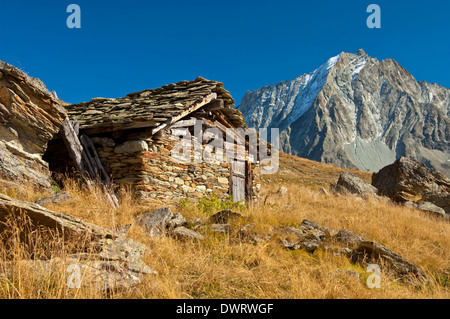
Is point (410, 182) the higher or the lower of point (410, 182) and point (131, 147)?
the lower

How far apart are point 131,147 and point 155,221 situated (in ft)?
9.60

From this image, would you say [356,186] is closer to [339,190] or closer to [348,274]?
[339,190]

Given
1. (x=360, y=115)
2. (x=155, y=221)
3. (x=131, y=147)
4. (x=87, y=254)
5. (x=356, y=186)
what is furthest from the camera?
(x=360, y=115)

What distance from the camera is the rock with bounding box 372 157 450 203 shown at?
13.8m

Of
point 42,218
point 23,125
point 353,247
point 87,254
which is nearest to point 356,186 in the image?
point 353,247

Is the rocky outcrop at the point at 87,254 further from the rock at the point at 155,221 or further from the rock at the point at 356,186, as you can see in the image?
the rock at the point at 356,186

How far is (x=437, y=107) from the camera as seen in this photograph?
132 metres

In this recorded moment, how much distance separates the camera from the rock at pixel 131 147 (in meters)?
7.42

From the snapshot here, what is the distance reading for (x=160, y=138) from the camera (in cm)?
793

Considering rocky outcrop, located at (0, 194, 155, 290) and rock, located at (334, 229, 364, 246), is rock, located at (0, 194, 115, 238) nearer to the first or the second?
rocky outcrop, located at (0, 194, 155, 290)

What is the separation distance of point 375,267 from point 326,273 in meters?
1.20

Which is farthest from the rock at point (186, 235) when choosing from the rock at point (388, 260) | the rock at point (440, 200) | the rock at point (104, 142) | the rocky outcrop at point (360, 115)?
the rocky outcrop at point (360, 115)

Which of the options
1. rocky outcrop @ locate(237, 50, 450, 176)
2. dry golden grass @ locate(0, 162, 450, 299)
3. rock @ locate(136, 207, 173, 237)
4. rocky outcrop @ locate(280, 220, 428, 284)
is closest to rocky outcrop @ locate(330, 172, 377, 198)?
dry golden grass @ locate(0, 162, 450, 299)
